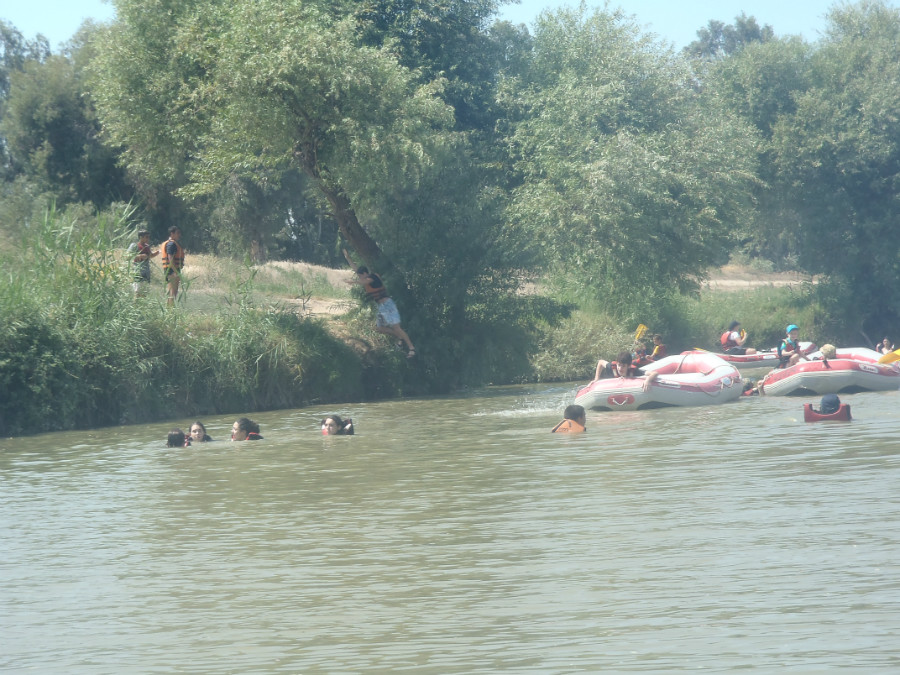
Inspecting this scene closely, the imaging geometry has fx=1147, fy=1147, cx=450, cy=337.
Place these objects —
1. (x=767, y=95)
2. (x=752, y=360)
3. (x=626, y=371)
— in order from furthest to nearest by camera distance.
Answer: (x=767, y=95), (x=752, y=360), (x=626, y=371)

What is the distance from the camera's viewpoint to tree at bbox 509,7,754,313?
31.0 metres

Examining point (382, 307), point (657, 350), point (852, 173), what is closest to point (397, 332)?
point (382, 307)

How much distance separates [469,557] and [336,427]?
8746mm

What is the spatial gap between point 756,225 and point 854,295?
14.5 feet

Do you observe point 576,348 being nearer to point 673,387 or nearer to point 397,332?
point 397,332

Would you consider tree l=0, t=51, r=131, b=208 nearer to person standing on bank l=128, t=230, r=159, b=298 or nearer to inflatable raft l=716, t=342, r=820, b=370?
person standing on bank l=128, t=230, r=159, b=298

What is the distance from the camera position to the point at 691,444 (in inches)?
565

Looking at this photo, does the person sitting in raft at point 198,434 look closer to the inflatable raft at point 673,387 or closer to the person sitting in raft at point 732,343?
the inflatable raft at point 673,387

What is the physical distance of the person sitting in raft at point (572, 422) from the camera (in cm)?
1616

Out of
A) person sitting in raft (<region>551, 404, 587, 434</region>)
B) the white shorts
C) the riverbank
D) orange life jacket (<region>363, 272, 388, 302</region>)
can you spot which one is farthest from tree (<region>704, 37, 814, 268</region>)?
person sitting in raft (<region>551, 404, 587, 434</region>)

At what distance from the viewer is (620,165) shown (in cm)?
3089

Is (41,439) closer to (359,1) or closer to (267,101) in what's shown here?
(267,101)

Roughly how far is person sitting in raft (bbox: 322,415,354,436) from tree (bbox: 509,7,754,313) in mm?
13774

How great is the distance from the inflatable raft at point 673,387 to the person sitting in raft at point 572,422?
2.79m
